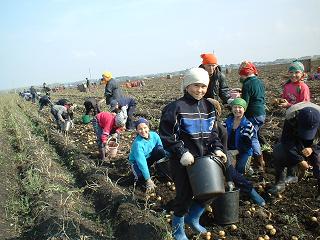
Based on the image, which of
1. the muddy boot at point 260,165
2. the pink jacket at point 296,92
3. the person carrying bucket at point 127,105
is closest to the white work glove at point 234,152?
the muddy boot at point 260,165

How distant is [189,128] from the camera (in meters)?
3.04

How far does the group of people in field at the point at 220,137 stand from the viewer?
301cm

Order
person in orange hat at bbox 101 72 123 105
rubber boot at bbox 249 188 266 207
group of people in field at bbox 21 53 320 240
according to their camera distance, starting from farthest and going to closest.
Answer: person in orange hat at bbox 101 72 123 105, rubber boot at bbox 249 188 266 207, group of people in field at bbox 21 53 320 240

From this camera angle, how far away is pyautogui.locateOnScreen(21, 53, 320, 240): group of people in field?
9.89ft

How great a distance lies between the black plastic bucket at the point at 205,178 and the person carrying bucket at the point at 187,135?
80 mm

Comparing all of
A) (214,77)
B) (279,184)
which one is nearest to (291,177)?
(279,184)

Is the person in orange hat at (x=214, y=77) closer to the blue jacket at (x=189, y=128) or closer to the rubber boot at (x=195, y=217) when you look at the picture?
the blue jacket at (x=189, y=128)

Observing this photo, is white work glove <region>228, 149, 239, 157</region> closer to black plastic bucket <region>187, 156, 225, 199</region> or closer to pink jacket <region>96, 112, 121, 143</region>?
black plastic bucket <region>187, 156, 225, 199</region>

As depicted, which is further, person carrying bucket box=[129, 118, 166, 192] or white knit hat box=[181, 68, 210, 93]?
person carrying bucket box=[129, 118, 166, 192]

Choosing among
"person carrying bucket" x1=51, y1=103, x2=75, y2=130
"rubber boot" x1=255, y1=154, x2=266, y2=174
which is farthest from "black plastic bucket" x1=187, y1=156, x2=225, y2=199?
"person carrying bucket" x1=51, y1=103, x2=75, y2=130

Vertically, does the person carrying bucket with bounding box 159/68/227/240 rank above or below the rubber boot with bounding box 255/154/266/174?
above

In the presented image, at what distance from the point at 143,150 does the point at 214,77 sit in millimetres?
1316

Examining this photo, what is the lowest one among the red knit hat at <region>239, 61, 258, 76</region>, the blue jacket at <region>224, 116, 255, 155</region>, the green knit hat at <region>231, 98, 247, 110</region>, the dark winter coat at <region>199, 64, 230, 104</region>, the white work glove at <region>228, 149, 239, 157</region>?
the white work glove at <region>228, 149, 239, 157</region>

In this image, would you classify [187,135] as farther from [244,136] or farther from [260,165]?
[260,165]
